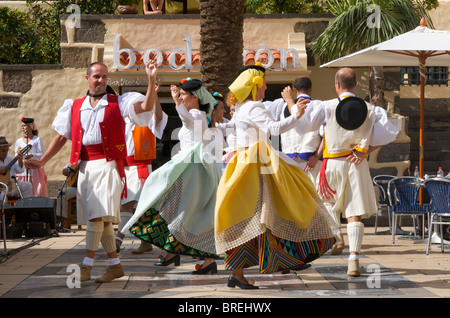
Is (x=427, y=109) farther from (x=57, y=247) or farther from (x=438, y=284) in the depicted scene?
(x=438, y=284)

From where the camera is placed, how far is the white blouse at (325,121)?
769 cm

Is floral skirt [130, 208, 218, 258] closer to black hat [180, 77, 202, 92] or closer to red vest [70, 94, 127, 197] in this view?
red vest [70, 94, 127, 197]

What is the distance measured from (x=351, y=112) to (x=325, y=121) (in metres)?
0.27

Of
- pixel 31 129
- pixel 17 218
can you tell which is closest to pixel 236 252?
pixel 17 218

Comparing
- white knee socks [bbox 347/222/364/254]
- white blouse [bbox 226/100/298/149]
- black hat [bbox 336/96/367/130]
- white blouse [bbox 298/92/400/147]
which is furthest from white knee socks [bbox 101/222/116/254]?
black hat [bbox 336/96/367/130]

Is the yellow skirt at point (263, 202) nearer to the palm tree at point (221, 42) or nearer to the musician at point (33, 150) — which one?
the palm tree at point (221, 42)

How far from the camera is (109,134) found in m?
7.17

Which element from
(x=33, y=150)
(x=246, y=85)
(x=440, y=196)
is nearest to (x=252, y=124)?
(x=246, y=85)

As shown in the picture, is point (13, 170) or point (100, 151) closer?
point (100, 151)

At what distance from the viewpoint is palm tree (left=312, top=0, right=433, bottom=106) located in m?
14.0

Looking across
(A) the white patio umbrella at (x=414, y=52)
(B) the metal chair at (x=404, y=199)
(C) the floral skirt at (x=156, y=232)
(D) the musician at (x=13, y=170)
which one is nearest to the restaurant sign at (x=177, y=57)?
(D) the musician at (x=13, y=170)

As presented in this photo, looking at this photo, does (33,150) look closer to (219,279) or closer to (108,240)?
(108,240)

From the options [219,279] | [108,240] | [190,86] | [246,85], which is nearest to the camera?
[246,85]

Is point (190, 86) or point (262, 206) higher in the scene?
point (190, 86)
